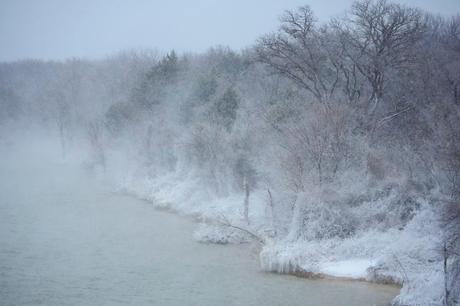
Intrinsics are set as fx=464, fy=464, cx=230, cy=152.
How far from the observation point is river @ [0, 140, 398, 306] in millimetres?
17625

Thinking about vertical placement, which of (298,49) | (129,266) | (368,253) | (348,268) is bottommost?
(129,266)

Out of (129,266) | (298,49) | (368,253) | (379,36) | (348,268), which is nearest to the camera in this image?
(348,268)

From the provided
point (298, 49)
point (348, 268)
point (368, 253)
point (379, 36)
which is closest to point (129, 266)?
point (348, 268)

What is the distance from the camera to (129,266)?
837 inches

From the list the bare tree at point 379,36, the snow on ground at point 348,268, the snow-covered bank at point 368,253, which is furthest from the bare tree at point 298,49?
the snow on ground at point 348,268

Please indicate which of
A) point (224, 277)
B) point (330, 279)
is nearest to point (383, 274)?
point (330, 279)

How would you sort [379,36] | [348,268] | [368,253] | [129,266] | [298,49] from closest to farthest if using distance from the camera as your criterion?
[348,268]
[368,253]
[129,266]
[379,36]
[298,49]

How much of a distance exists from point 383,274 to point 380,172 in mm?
8166

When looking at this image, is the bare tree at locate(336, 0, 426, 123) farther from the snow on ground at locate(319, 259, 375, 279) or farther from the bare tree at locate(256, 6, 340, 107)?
the snow on ground at locate(319, 259, 375, 279)

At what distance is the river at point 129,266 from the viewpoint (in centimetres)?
1762

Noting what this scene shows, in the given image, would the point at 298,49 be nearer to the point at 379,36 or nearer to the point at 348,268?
the point at 379,36

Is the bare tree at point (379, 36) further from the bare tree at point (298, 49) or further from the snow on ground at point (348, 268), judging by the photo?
the snow on ground at point (348, 268)

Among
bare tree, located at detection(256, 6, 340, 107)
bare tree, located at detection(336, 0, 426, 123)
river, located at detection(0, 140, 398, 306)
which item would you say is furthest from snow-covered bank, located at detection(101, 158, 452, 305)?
bare tree, located at detection(336, 0, 426, 123)

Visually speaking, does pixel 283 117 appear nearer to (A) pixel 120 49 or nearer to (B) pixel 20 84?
(B) pixel 20 84
